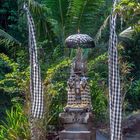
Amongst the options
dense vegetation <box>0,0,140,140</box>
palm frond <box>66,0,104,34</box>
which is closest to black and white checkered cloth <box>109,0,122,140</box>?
dense vegetation <box>0,0,140,140</box>

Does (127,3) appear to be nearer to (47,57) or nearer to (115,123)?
(115,123)

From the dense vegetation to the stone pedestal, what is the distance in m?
0.92

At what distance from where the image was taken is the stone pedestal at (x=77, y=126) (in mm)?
7961

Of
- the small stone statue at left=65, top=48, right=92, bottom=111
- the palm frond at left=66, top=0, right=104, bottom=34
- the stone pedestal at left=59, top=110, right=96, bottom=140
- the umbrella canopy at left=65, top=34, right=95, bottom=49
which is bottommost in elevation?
the stone pedestal at left=59, top=110, right=96, bottom=140

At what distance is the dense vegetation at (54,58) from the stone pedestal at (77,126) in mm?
921

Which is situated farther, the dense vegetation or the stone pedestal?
the dense vegetation

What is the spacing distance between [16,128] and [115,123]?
2115 mm

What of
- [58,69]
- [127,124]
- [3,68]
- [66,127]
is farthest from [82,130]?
[3,68]

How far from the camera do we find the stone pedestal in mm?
7961

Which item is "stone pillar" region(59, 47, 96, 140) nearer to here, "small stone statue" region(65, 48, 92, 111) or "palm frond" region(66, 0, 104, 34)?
"small stone statue" region(65, 48, 92, 111)

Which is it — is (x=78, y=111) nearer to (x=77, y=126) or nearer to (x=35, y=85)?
(x=77, y=126)

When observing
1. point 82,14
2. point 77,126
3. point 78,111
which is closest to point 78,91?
point 78,111

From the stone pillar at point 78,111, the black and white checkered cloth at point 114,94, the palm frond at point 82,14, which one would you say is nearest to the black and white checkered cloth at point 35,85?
the stone pillar at point 78,111

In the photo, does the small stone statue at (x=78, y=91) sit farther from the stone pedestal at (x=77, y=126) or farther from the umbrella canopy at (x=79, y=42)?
the umbrella canopy at (x=79, y=42)
